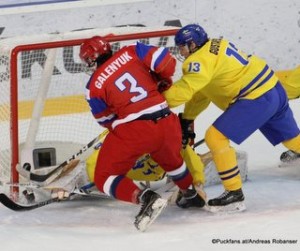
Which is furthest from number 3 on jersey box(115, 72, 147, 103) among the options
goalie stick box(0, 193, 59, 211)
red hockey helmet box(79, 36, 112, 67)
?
goalie stick box(0, 193, 59, 211)

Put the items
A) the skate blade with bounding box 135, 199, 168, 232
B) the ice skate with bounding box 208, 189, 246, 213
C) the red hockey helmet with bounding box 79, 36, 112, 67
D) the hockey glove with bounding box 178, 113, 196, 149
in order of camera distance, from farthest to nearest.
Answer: the hockey glove with bounding box 178, 113, 196, 149 < the ice skate with bounding box 208, 189, 246, 213 < the red hockey helmet with bounding box 79, 36, 112, 67 < the skate blade with bounding box 135, 199, 168, 232

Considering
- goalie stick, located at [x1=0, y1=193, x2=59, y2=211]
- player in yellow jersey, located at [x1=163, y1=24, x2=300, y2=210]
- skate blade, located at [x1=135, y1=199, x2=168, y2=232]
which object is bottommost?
goalie stick, located at [x1=0, y1=193, x2=59, y2=211]

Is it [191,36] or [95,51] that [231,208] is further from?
[95,51]

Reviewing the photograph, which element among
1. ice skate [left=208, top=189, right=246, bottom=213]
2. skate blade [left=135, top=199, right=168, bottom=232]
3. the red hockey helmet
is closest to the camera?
skate blade [left=135, top=199, right=168, bottom=232]

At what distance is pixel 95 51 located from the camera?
2.91 meters

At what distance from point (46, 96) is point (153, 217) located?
129 centimetres

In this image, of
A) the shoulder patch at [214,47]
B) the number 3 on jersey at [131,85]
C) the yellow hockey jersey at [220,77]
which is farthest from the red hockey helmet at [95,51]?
the shoulder patch at [214,47]

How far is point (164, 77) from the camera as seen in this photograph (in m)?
2.96

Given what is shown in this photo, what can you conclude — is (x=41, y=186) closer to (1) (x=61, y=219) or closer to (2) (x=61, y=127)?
(1) (x=61, y=219)

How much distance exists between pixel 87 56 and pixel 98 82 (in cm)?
13

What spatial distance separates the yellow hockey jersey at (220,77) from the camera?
115 inches

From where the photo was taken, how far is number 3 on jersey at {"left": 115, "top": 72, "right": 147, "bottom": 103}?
113 inches

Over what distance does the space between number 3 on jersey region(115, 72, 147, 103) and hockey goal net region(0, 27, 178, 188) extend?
1.66 feet

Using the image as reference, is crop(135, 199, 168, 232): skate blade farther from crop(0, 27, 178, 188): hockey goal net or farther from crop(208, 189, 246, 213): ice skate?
crop(0, 27, 178, 188): hockey goal net
